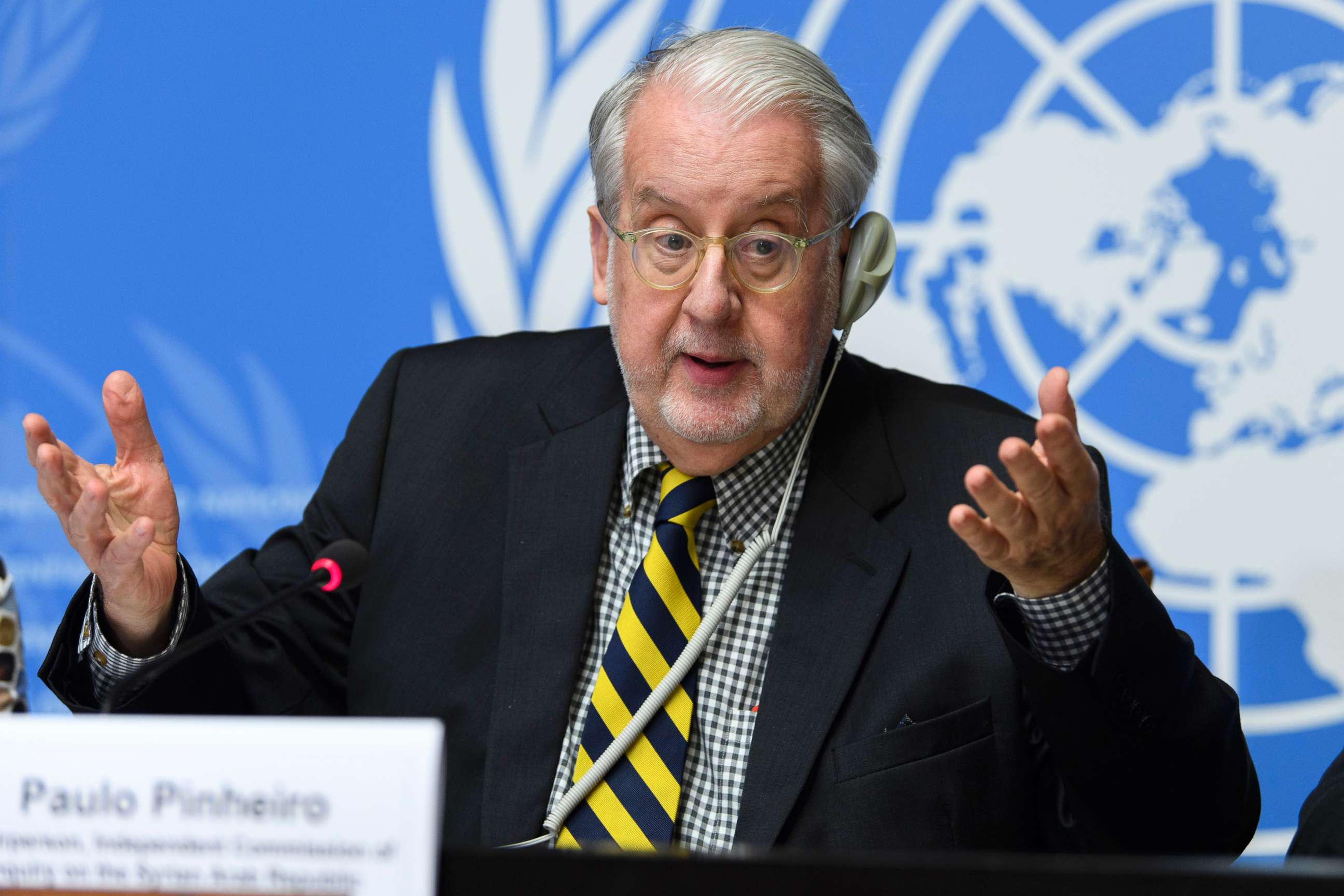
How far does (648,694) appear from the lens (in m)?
1.71

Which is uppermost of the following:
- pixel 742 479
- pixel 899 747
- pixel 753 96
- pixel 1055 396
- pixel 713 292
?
pixel 753 96

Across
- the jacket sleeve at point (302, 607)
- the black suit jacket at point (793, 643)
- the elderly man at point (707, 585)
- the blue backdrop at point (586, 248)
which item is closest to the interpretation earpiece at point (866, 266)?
the elderly man at point (707, 585)

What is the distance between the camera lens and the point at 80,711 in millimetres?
1630

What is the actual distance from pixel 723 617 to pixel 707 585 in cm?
5

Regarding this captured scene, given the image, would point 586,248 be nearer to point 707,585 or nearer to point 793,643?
point 707,585

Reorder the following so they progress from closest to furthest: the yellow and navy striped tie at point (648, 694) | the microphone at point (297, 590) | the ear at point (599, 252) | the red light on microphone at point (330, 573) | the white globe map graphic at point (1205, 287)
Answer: the microphone at point (297, 590), the red light on microphone at point (330, 573), the yellow and navy striped tie at point (648, 694), the ear at point (599, 252), the white globe map graphic at point (1205, 287)

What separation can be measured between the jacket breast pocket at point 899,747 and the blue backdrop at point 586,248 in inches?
33.7

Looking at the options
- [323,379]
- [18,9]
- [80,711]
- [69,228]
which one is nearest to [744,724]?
[80,711]

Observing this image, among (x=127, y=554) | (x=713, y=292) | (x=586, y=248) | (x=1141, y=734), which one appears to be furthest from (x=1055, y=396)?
(x=586, y=248)

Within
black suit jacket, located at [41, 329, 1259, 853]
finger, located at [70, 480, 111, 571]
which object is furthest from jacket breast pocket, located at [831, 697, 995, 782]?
finger, located at [70, 480, 111, 571]

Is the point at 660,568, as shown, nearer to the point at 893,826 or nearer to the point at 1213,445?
the point at 893,826

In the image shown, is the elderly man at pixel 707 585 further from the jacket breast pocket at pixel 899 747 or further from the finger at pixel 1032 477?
the finger at pixel 1032 477

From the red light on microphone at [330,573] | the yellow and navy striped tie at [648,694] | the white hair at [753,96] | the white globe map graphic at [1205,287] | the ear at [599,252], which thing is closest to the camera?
the red light on microphone at [330,573]

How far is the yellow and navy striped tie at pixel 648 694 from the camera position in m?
1.64
